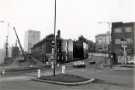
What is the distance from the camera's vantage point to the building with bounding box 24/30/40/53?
267ft

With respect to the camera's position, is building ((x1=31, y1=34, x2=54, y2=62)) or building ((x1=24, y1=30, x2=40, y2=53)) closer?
building ((x1=31, y1=34, x2=54, y2=62))

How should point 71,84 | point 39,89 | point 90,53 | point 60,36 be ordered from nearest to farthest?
point 39,89 → point 71,84 → point 60,36 → point 90,53

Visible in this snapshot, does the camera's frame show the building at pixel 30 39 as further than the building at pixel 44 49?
Yes

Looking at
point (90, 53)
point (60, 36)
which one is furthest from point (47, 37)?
point (90, 53)

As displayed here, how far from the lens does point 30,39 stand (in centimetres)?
8575

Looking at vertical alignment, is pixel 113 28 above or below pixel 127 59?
above

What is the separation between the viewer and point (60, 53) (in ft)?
218

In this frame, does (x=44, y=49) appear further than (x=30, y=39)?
No

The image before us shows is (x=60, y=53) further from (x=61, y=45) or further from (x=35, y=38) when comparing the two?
(x=35, y=38)

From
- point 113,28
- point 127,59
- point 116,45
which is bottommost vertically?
point 127,59

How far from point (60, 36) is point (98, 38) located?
98.7 feet

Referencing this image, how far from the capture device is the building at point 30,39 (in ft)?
267

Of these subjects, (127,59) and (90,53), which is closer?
(127,59)

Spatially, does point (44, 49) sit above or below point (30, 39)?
below
